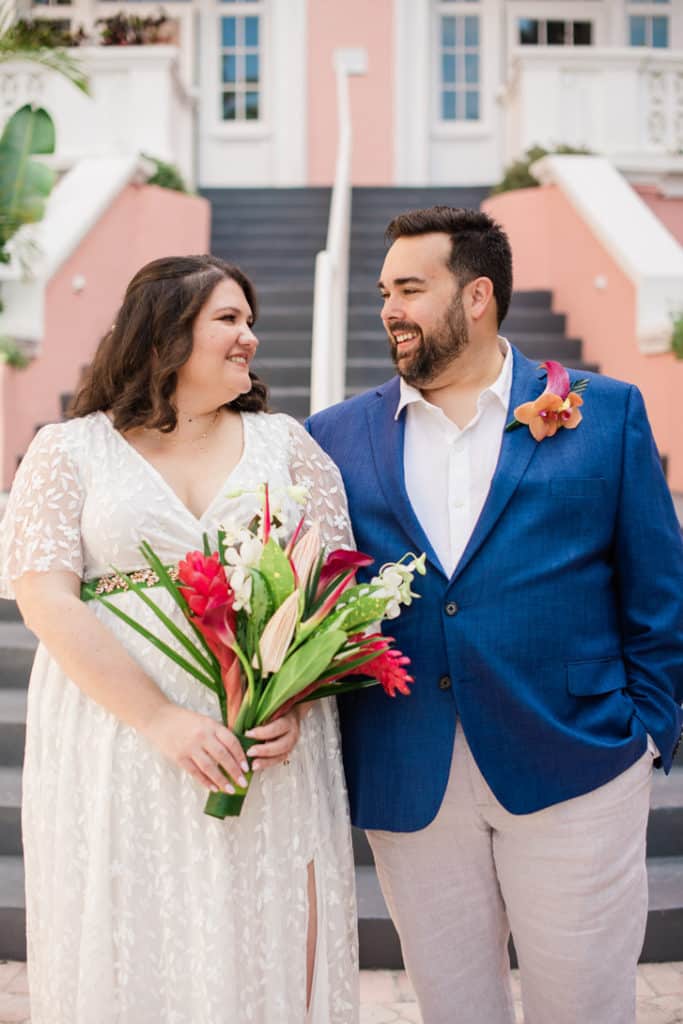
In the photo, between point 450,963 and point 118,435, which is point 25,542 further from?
point 450,963

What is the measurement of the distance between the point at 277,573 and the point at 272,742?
35 cm

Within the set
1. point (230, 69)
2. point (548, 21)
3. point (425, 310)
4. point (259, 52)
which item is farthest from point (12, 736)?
point (548, 21)

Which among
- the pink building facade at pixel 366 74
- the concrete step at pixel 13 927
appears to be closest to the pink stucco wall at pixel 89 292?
the pink building facade at pixel 366 74

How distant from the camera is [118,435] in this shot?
251cm

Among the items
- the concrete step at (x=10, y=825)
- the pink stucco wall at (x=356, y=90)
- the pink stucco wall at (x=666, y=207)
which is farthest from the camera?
the pink stucco wall at (x=356, y=90)

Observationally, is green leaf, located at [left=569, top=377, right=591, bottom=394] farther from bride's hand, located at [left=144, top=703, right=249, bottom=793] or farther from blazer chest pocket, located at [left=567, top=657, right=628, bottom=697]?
bride's hand, located at [left=144, top=703, right=249, bottom=793]

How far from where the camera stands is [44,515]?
2.36 metres

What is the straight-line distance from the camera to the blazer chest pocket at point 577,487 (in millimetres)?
2504

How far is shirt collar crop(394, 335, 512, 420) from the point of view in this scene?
264 centimetres

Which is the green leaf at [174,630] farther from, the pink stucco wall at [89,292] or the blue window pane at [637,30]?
the blue window pane at [637,30]

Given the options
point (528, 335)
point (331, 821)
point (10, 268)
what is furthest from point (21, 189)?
point (331, 821)

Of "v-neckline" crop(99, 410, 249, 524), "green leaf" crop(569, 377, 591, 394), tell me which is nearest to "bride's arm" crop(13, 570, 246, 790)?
"v-neckline" crop(99, 410, 249, 524)

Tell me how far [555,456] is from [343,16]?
11.1 m

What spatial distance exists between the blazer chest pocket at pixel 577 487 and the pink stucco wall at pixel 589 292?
15.6 ft
